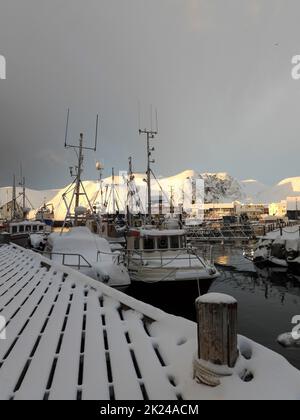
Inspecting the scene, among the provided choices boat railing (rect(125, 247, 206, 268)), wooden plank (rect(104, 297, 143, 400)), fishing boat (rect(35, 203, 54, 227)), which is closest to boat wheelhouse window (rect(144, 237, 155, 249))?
boat railing (rect(125, 247, 206, 268))

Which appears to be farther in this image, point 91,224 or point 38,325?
point 91,224

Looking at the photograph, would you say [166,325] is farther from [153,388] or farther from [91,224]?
[91,224]

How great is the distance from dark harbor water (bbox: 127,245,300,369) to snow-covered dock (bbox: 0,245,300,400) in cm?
700

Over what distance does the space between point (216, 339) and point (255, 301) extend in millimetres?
16401

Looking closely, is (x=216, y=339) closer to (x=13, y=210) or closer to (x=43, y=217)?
(x=43, y=217)

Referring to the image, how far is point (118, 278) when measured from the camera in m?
13.6

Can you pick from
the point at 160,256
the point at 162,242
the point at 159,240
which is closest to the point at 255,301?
the point at 160,256

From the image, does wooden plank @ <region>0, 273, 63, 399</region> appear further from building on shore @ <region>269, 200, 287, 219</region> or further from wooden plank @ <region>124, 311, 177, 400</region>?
building on shore @ <region>269, 200, 287, 219</region>

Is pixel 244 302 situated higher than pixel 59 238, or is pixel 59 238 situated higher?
pixel 59 238

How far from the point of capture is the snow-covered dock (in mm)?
3221

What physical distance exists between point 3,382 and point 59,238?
47.8 feet

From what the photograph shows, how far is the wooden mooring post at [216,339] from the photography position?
3.34 meters

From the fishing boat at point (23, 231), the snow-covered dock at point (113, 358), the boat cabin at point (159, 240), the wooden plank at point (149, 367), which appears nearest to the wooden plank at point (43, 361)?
the snow-covered dock at point (113, 358)

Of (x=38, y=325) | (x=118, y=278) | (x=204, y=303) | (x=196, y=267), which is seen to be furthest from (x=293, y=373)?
(x=196, y=267)
